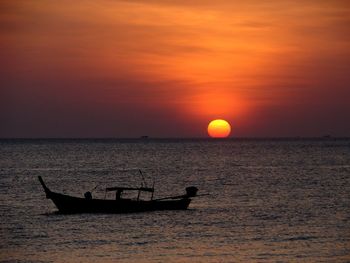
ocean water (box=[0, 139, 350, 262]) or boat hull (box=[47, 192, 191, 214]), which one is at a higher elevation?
boat hull (box=[47, 192, 191, 214])

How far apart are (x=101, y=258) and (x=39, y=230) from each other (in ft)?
32.3

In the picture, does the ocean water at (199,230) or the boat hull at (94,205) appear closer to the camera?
the ocean water at (199,230)

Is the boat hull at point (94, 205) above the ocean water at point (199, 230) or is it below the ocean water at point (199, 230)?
above

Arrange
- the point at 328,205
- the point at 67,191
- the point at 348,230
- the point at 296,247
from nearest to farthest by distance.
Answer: the point at 296,247
the point at 348,230
the point at 328,205
the point at 67,191

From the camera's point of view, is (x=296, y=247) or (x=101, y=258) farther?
(x=296, y=247)

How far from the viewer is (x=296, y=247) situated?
3459 cm

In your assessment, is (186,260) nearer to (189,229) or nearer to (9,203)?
(189,229)

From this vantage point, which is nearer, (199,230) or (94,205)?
(199,230)

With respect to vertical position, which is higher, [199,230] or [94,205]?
[94,205]

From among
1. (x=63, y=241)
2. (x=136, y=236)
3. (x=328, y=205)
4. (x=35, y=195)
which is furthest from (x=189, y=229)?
(x=35, y=195)

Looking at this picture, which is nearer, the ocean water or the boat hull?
the ocean water

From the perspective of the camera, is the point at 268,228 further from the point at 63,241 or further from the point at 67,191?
the point at 67,191

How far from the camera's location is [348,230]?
4022 centimetres

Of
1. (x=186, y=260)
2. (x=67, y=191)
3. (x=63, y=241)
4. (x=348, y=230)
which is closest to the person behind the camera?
(x=186, y=260)
